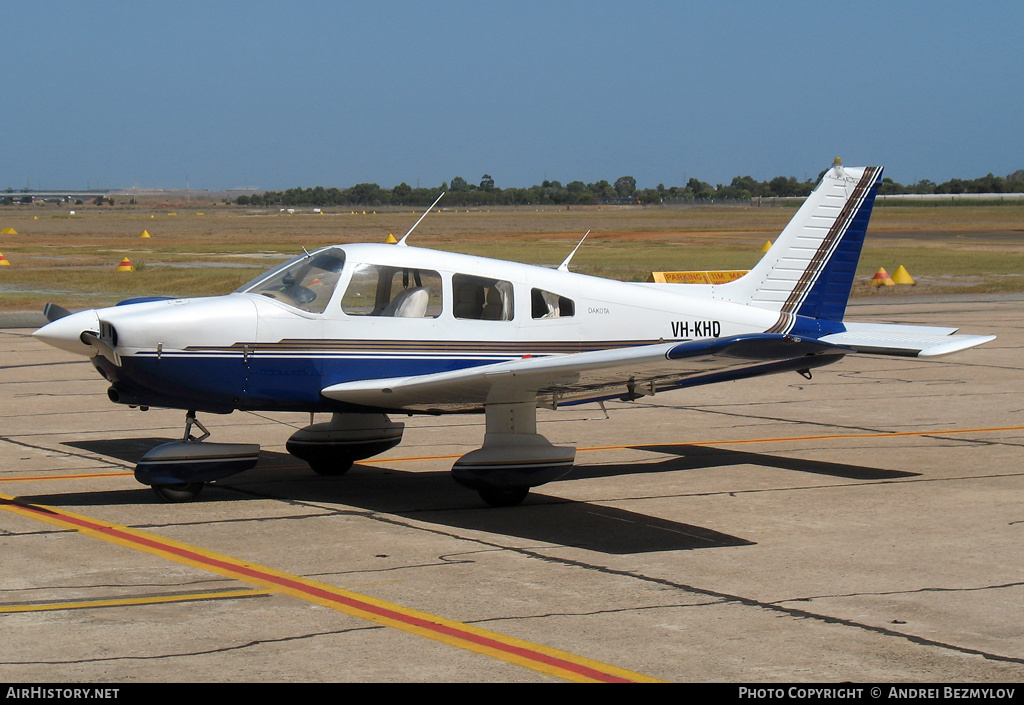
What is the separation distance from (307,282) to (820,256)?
→ 5.09 meters

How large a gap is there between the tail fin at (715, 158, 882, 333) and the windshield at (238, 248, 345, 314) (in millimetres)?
3870

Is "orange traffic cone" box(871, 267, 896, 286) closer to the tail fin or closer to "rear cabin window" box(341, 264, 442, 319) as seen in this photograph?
the tail fin

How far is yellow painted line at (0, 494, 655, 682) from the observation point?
586cm

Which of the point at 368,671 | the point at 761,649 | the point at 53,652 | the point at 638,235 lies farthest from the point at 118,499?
the point at 638,235

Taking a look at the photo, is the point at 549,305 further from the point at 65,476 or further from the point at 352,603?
the point at 65,476

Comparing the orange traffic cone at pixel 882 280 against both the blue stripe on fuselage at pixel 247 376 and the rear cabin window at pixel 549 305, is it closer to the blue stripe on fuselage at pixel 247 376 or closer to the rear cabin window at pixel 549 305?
the rear cabin window at pixel 549 305

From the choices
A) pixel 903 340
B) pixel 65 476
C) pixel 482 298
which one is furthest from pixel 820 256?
pixel 65 476

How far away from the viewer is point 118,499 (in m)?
9.77

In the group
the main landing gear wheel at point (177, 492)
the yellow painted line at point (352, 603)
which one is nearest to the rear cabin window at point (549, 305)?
the main landing gear wheel at point (177, 492)

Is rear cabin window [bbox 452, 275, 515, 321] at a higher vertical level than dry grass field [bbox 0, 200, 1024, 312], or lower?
higher

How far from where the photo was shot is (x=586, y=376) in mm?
8734

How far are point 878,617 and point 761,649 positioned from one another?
0.99 m

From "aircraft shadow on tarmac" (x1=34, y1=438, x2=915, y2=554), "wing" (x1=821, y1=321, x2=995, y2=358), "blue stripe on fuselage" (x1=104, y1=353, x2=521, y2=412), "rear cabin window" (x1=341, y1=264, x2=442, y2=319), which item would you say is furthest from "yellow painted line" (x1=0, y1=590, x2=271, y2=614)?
"wing" (x1=821, y1=321, x2=995, y2=358)

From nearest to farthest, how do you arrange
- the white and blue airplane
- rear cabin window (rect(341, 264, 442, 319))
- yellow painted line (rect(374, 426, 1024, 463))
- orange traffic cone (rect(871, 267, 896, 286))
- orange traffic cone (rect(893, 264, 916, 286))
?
1. the white and blue airplane
2. rear cabin window (rect(341, 264, 442, 319))
3. yellow painted line (rect(374, 426, 1024, 463))
4. orange traffic cone (rect(871, 267, 896, 286))
5. orange traffic cone (rect(893, 264, 916, 286))
